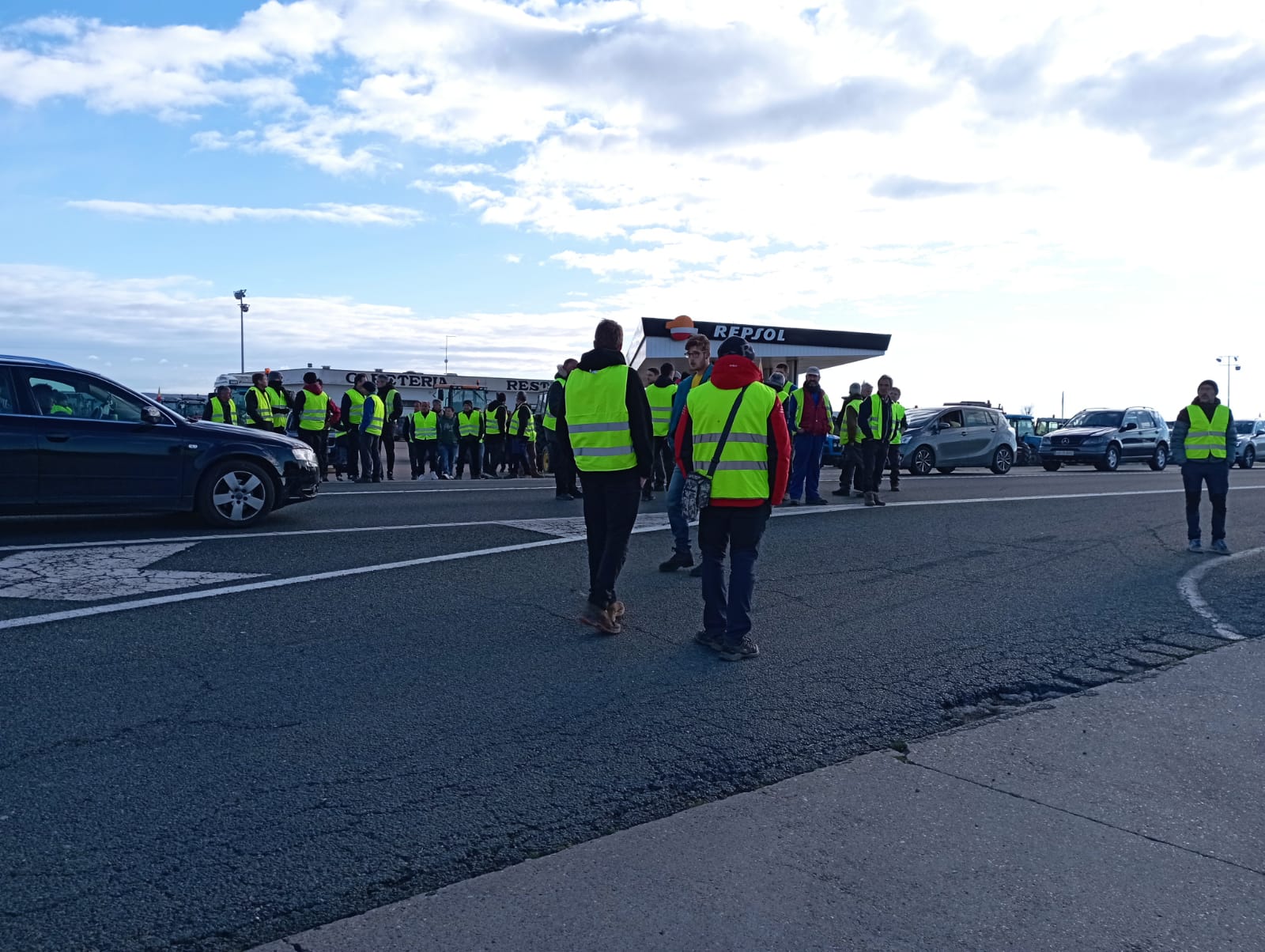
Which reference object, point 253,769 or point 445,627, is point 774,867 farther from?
point 445,627

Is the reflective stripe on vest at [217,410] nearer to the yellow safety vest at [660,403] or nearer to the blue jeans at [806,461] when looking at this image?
the yellow safety vest at [660,403]

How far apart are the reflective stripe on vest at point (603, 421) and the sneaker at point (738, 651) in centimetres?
125

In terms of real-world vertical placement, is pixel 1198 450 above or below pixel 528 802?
above

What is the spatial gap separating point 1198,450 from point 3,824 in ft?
35.0

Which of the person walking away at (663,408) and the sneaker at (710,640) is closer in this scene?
the sneaker at (710,640)

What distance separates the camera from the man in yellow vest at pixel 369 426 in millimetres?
17797

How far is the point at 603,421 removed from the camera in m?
6.47

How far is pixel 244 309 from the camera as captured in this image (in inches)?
2721

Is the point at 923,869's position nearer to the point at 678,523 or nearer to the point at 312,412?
the point at 678,523

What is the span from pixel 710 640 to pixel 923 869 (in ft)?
9.16

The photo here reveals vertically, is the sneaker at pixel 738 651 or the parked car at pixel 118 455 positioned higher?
the parked car at pixel 118 455

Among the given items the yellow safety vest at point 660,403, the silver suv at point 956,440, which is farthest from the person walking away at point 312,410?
the silver suv at point 956,440

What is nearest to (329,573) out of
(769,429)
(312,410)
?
(769,429)

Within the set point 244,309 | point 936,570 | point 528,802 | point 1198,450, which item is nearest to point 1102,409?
point 1198,450
